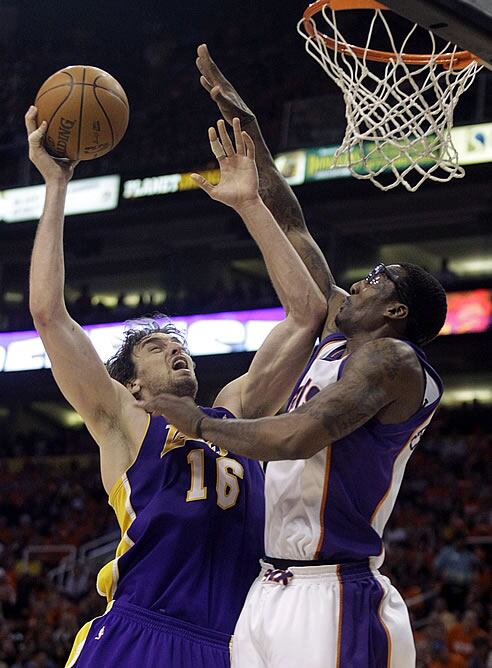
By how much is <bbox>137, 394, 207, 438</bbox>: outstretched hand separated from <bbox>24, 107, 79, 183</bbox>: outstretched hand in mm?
953

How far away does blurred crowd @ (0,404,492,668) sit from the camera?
9.06 m

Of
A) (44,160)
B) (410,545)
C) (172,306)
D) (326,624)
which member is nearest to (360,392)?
(326,624)

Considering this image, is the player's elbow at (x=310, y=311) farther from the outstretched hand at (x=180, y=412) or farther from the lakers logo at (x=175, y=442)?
the outstretched hand at (x=180, y=412)

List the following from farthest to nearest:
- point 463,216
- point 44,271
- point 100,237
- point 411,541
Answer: point 100,237, point 463,216, point 411,541, point 44,271

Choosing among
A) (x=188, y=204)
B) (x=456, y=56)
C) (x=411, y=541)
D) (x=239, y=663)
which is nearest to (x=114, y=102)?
(x=456, y=56)

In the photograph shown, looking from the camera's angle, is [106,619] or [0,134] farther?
[0,134]

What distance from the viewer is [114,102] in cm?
371

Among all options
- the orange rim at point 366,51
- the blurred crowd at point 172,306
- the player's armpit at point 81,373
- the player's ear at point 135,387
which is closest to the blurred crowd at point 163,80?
the blurred crowd at point 172,306

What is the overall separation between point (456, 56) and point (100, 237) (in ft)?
50.0

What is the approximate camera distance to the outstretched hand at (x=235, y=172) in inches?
133

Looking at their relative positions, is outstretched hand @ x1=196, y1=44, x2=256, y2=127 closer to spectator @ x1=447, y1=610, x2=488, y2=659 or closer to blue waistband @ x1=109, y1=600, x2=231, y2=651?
blue waistband @ x1=109, y1=600, x2=231, y2=651

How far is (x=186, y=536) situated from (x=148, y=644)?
327 mm

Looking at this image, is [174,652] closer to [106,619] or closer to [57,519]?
[106,619]

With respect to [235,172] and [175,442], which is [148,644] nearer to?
[175,442]
